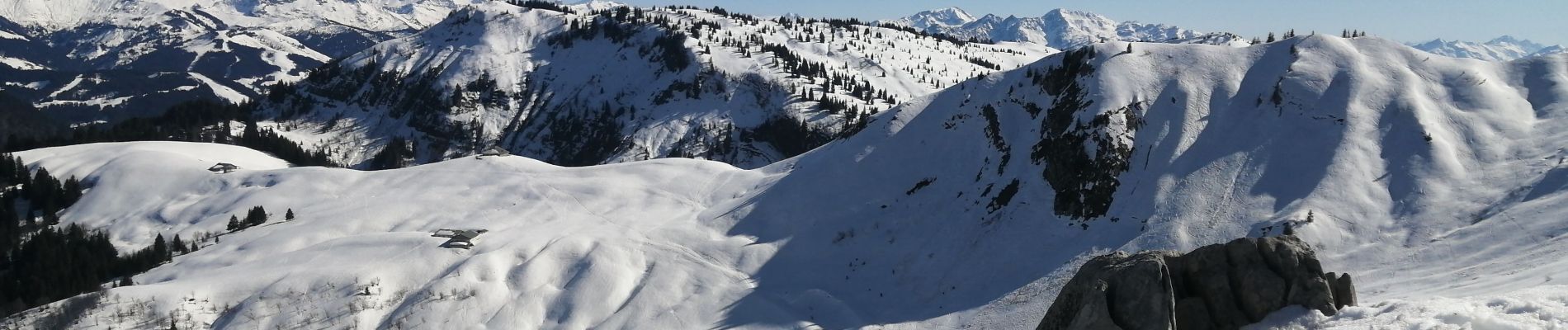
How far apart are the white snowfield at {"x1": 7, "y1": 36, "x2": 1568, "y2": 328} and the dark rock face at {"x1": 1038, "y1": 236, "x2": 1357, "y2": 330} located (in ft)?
38.5

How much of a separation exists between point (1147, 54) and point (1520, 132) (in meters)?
21.0

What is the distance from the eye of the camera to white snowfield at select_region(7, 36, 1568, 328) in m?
41.3

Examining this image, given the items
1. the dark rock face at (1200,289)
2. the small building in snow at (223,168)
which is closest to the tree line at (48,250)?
the small building in snow at (223,168)

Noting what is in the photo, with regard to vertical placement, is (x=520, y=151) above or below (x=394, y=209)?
below

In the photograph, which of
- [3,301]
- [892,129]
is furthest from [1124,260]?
[3,301]

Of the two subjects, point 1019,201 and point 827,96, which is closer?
point 1019,201

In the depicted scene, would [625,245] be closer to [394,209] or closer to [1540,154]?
[394,209]

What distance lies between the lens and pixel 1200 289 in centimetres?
2181

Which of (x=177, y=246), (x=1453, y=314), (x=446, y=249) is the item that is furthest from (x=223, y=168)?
(x=1453, y=314)

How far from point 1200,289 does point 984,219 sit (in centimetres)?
3045

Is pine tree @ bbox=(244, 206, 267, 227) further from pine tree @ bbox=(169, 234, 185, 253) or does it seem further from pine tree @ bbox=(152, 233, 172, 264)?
pine tree @ bbox=(152, 233, 172, 264)

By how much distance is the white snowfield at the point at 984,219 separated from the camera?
41312mm

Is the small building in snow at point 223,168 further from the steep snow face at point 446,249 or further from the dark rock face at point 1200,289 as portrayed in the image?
the dark rock face at point 1200,289

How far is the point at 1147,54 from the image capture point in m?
58.9
